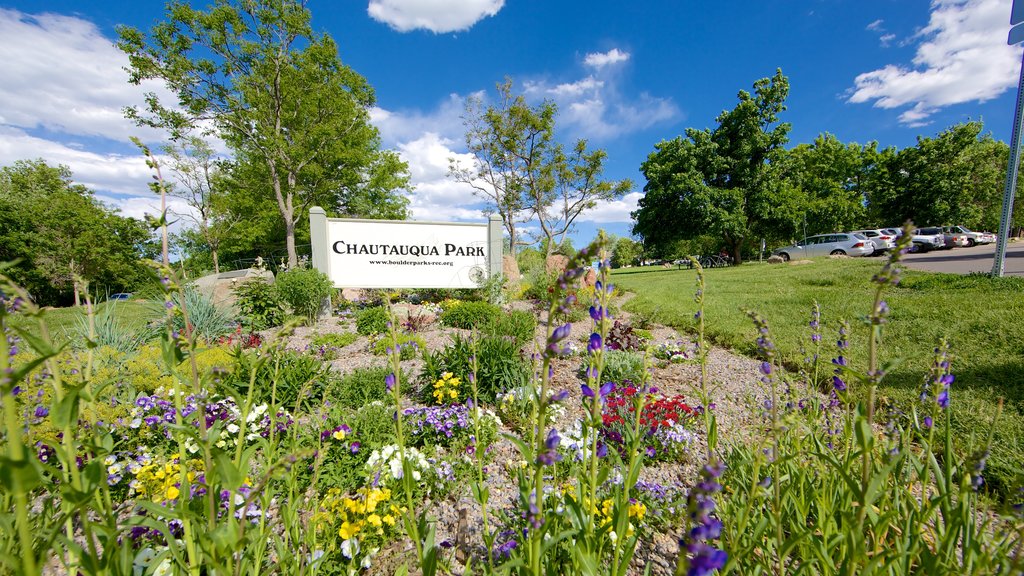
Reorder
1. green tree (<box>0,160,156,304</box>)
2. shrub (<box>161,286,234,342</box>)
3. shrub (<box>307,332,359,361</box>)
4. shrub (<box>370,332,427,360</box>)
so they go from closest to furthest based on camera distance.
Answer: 1. shrub (<box>370,332,427,360</box>)
2. shrub (<box>307,332,359,361</box>)
3. shrub (<box>161,286,234,342</box>)
4. green tree (<box>0,160,156,304</box>)

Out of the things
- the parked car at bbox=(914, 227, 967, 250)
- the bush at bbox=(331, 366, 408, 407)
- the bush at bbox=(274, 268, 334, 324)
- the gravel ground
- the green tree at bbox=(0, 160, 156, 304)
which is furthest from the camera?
the parked car at bbox=(914, 227, 967, 250)

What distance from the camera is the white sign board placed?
28.4ft

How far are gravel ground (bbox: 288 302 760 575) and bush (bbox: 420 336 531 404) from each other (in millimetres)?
508

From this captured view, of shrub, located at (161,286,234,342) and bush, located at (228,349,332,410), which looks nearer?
bush, located at (228,349,332,410)

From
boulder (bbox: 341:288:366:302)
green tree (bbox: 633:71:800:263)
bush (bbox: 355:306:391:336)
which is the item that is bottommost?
bush (bbox: 355:306:391:336)

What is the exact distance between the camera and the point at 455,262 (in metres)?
9.35

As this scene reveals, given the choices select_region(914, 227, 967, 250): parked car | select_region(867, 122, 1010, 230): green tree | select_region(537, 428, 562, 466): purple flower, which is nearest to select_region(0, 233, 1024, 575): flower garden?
select_region(537, 428, 562, 466): purple flower

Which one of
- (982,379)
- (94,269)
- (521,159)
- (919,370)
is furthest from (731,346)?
(94,269)

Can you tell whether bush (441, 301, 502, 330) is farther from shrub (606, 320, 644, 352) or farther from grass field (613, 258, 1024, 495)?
grass field (613, 258, 1024, 495)

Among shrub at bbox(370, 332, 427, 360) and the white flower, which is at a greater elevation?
shrub at bbox(370, 332, 427, 360)

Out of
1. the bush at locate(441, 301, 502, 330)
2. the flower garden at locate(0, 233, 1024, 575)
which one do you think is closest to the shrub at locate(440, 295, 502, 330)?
the bush at locate(441, 301, 502, 330)

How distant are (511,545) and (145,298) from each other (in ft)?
23.3

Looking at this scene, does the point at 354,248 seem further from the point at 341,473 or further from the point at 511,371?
the point at 341,473

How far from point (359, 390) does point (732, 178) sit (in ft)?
77.3
